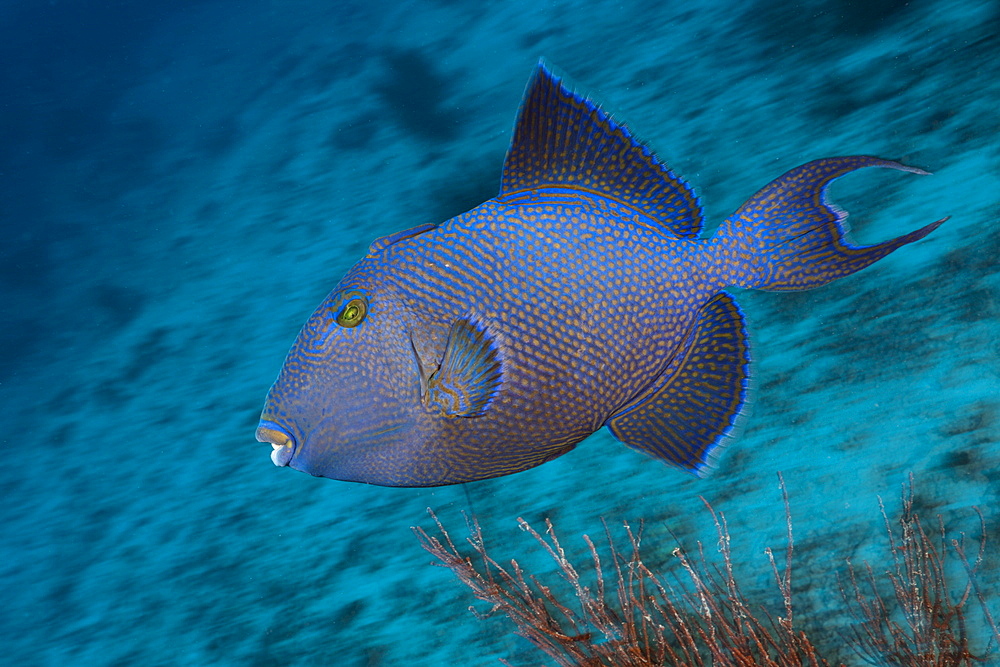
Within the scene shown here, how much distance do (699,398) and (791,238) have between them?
0.25 meters

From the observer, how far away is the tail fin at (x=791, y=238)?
0.72 m

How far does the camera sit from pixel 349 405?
622mm

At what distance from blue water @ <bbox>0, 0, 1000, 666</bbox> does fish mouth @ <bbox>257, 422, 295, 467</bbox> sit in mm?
580

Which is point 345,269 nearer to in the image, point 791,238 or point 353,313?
point 353,313

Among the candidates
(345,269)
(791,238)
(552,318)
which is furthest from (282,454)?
(345,269)

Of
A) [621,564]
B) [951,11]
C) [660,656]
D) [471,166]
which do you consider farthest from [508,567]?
[951,11]

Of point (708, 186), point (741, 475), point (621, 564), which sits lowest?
point (621, 564)

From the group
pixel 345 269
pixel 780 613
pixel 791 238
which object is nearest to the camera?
pixel 791 238

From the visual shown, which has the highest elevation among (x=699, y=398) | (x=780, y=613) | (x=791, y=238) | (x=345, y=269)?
(x=345, y=269)

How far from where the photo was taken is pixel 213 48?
439 centimetres

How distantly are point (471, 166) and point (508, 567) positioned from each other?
5.90 ft

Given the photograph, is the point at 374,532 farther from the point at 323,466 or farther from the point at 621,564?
the point at 323,466

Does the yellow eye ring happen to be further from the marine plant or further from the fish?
the marine plant

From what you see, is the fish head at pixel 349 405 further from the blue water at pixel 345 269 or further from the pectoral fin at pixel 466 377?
the blue water at pixel 345 269
